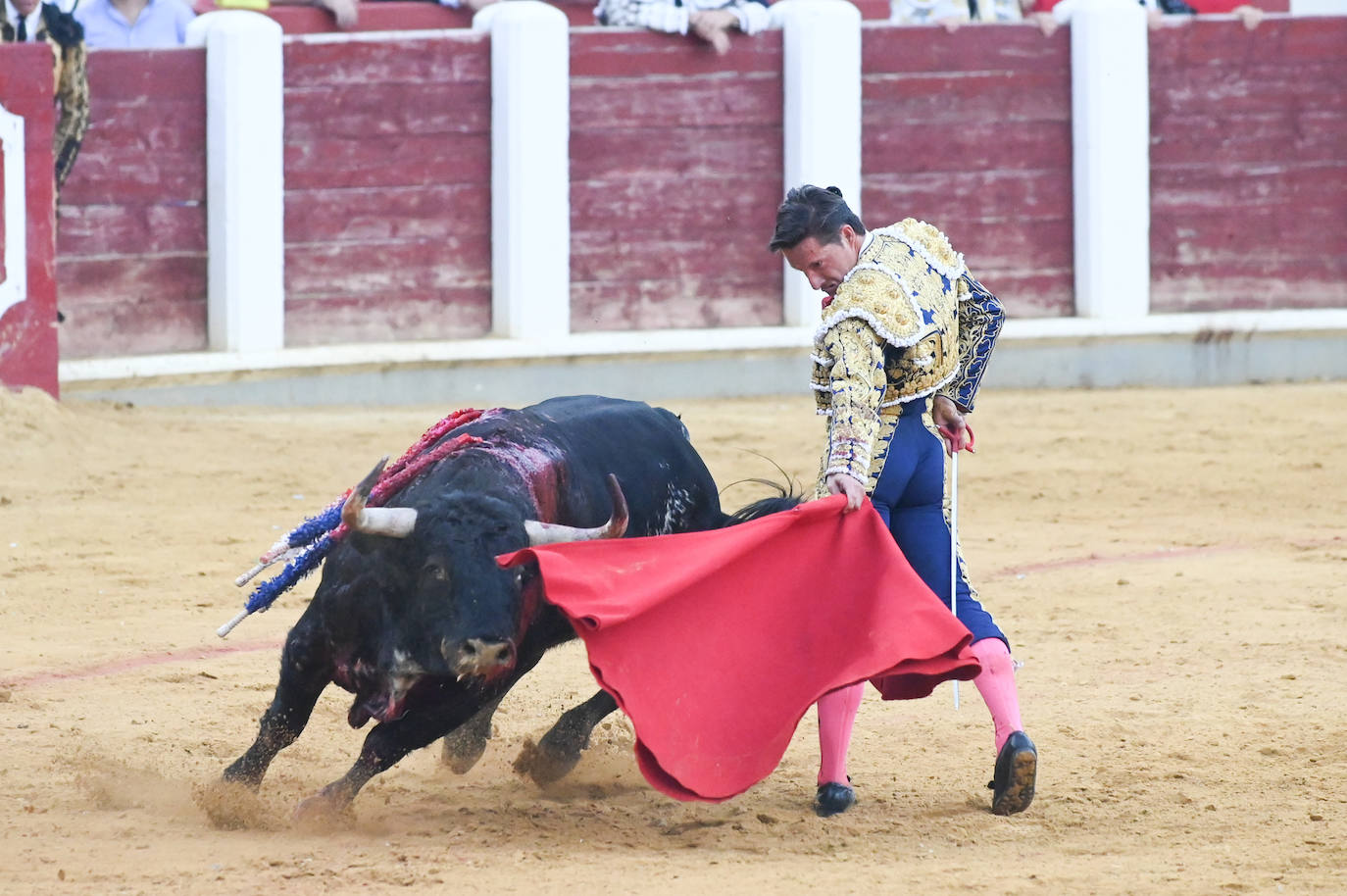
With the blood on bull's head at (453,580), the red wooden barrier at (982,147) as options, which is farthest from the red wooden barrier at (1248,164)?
the blood on bull's head at (453,580)

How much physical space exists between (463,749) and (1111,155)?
5839 mm

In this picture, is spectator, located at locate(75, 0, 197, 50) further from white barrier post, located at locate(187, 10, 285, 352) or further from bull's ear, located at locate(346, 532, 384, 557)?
bull's ear, located at locate(346, 532, 384, 557)

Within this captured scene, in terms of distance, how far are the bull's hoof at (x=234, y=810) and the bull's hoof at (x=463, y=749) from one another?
1.43ft

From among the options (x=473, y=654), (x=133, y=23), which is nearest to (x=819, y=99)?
(x=133, y=23)

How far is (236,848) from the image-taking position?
276 cm

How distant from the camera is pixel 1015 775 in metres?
2.95

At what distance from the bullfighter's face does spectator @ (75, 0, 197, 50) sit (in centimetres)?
482

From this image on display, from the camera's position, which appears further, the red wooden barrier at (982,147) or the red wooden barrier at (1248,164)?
the red wooden barrier at (1248,164)

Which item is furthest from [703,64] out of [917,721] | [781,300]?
[917,721]

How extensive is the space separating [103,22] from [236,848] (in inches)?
205

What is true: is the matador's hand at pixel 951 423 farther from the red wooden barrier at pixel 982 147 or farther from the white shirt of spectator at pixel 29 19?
the red wooden barrier at pixel 982 147

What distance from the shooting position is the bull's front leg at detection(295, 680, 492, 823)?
9.52 feet

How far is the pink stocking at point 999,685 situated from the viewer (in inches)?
119

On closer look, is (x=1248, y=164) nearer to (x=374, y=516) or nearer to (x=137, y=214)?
(x=137, y=214)
